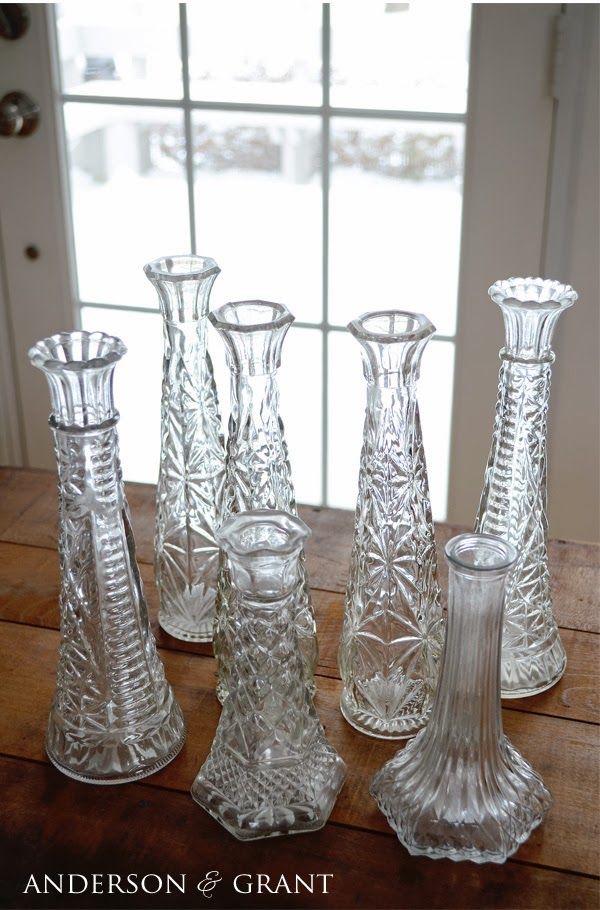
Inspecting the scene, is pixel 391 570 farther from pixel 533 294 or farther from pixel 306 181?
pixel 306 181

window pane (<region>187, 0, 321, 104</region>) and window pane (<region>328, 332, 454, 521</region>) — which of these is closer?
window pane (<region>187, 0, 321, 104</region>)

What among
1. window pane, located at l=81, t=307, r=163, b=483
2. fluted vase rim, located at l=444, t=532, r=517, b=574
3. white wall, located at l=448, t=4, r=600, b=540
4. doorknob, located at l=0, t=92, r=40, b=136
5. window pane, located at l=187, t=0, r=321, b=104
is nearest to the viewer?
fluted vase rim, located at l=444, t=532, r=517, b=574

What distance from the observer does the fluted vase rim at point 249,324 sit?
2.21ft

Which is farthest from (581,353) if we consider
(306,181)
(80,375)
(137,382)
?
(80,375)

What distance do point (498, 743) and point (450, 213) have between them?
1098 mm

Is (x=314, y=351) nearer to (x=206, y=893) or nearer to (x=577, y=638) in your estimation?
(x=577, y=638)

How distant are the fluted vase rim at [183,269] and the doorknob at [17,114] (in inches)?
38.6

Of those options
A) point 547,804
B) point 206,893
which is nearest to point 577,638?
point 547,804

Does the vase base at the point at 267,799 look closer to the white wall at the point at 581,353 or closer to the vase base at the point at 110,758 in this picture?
the vase base at the point at 110,758

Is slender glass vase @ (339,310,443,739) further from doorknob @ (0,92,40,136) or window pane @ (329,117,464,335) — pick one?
doorknob @ (0,92,40,136)

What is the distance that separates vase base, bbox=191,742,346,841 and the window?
→ 109 cm

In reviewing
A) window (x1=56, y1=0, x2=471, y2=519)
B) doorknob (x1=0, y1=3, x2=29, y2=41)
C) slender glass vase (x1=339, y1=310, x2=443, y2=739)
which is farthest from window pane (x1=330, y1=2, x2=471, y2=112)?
slender glass vase (x1=339, y1=310, x2=443, y2=739)

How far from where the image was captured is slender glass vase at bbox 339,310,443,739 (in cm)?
70

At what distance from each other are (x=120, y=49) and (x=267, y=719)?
1.30 metres
